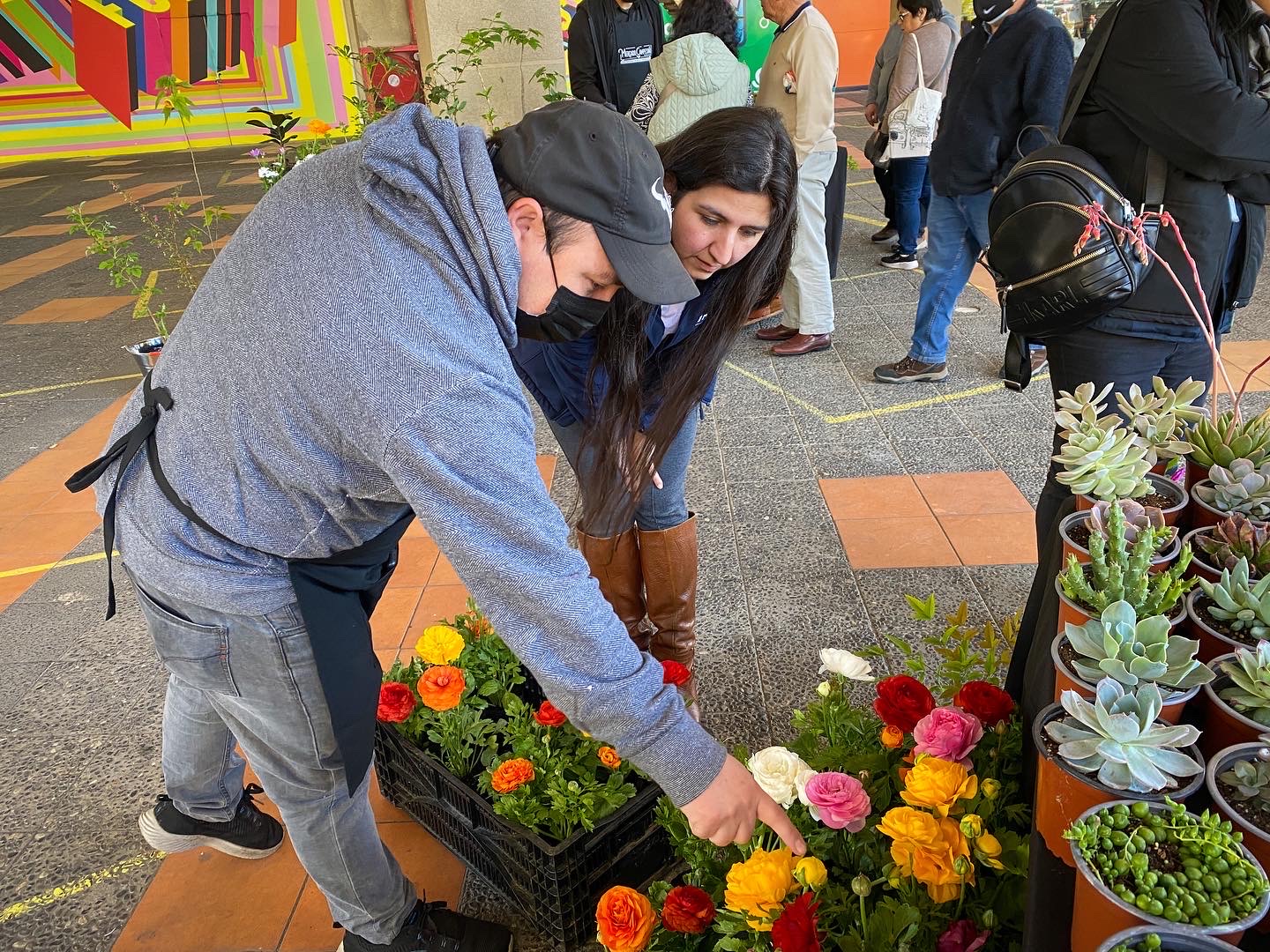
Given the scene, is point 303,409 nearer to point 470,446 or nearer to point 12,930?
point 470,446

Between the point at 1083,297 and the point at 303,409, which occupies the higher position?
the point at 303,409

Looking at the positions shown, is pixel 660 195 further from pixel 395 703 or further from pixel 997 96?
pixel 997 96

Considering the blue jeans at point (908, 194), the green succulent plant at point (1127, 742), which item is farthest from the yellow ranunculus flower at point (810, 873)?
the blue jeans at point (908, 194)

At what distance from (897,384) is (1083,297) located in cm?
292

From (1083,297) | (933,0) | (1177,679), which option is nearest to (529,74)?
(933,0)

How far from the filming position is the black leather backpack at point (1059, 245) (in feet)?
5.65

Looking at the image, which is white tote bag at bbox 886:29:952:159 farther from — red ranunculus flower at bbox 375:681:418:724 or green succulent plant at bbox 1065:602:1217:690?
green succulent plant at bbox 1065:602:1217:690

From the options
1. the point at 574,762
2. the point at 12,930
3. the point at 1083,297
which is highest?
the point at 1083,297

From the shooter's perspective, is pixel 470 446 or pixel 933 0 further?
pixel 933 0

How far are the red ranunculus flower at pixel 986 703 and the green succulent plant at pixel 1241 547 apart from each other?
1.22ft

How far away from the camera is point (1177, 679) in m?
0.88

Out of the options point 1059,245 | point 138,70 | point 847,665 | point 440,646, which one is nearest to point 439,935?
point 440,646

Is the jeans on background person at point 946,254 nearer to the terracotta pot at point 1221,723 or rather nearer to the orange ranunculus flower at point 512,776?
the orange ranunculus flower at point 512,776

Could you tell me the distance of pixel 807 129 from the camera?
14.6ft
